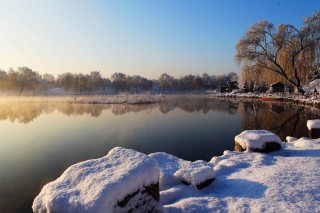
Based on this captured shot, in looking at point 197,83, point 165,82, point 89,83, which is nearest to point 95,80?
point 89,83

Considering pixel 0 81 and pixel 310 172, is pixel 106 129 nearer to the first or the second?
pixel 310 172

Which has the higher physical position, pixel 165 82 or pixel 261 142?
pixel 165 82

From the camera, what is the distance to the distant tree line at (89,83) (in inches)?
3199

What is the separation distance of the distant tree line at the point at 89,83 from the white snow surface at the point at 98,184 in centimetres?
8417

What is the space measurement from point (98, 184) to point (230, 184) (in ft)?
11.0

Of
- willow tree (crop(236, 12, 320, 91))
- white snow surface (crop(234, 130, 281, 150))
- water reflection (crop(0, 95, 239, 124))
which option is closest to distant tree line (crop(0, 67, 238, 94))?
water reflection (crop(0, 95, 239, 124))

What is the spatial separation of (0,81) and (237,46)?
2927 inches

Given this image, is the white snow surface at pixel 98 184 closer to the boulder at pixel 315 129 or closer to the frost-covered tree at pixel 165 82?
the boulder at pixel 315 129

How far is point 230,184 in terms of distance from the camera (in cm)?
609

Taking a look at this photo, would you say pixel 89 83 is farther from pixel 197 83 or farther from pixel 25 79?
pixel 197 83

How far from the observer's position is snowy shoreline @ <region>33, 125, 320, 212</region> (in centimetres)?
392

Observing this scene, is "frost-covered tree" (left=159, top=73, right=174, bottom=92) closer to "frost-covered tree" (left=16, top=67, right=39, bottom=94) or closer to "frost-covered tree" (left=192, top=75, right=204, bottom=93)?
"frost-covered tree" (left=192, top=75, right=204, bottom=93)

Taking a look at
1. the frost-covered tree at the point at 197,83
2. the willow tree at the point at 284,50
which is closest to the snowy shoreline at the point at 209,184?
the willow tree at the point at 284,50

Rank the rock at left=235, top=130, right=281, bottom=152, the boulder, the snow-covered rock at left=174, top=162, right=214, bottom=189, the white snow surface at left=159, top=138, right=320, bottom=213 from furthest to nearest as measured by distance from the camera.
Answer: the boulder → the rock at left=235, top=130, right=281, bottom=152 → the snow-covered rock at left=174, top=162, right=214, bottom=189 → the white snow surface at left=159, top=138, right=320, bottom=213
